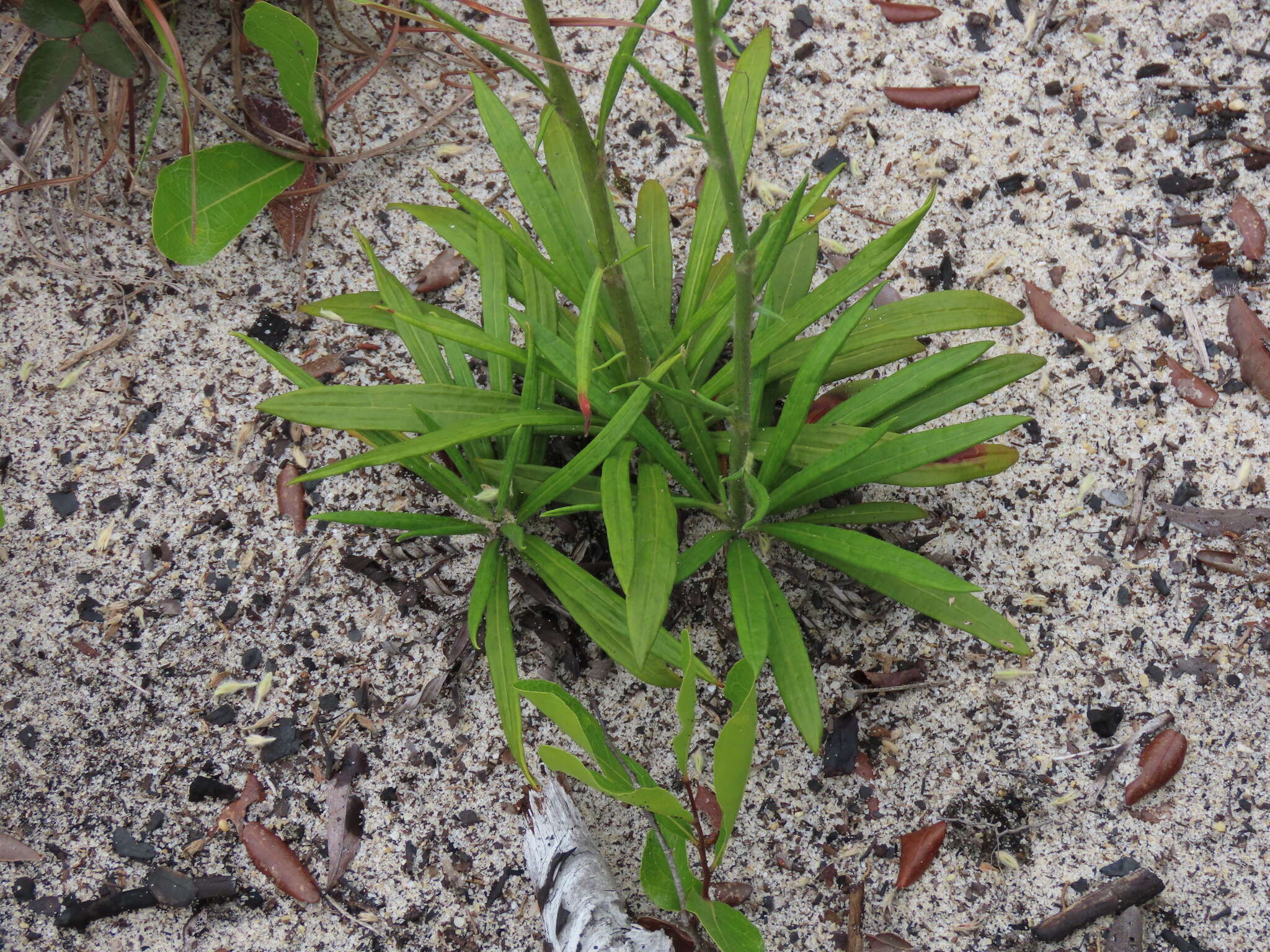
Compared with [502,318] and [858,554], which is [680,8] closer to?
[502,318]

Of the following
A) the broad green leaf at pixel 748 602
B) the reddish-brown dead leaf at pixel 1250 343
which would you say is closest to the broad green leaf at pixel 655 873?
the broad green leaf at pixel 748 602

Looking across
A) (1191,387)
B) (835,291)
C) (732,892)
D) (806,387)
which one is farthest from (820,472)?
(1191,387)

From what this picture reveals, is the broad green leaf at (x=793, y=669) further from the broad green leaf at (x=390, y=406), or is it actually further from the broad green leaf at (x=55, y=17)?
the broad green leaf at (x=55, y=17)

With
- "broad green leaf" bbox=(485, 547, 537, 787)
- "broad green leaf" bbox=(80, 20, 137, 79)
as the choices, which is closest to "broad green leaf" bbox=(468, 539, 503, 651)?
"broad green leaf" bbox=(485, 547, 537, 787)

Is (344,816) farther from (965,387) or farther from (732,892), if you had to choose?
(965,387)

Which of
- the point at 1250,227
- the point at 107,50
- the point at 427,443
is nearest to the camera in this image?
the point at 427,443
